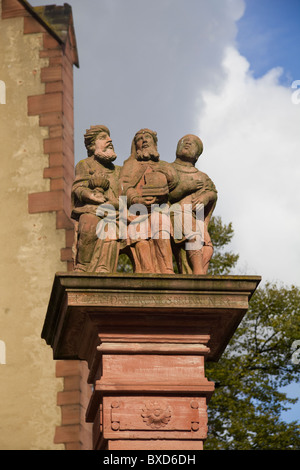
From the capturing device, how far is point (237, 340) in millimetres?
26094

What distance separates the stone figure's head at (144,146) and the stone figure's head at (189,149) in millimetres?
255

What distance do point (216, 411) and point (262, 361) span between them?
167cm

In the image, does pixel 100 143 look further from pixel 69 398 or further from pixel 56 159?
pixel 56 159

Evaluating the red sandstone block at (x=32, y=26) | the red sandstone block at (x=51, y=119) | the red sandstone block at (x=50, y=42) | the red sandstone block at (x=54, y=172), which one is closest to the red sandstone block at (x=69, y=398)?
the red sandstone block at (x=54, y=172)

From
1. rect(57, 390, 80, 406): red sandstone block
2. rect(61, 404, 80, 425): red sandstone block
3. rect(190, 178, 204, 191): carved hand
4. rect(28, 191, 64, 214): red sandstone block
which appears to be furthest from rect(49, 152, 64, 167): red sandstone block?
rect(190, 178, 204, 191): carved hand

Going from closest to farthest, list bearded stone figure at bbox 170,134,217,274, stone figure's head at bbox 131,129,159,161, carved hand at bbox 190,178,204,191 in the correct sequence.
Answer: bearded stone figure at bbox 170,134,217,274 < carved hand at bbox 190,178,204,191 < stone figure's head at bbox 131,129,159,161

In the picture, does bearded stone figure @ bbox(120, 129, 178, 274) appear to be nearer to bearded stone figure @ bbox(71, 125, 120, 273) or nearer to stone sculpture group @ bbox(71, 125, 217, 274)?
stone sculpture group @ bbox(71, 125, 217, 274)

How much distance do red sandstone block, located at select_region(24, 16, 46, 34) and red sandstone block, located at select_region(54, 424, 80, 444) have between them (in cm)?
760

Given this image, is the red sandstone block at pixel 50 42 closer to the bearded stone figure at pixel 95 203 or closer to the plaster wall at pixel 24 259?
the plaster wall at pixel 24 259

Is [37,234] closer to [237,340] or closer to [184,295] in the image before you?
[237,340]

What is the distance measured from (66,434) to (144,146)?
8250 millimetres

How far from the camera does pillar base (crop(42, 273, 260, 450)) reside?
10.5m

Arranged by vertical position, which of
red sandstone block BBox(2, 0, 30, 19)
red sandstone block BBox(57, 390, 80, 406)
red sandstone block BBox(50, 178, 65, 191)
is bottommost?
red sandstone block BBox(57, 390, 80, 406)

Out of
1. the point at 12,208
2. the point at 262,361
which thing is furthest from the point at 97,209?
the point at 262,361
